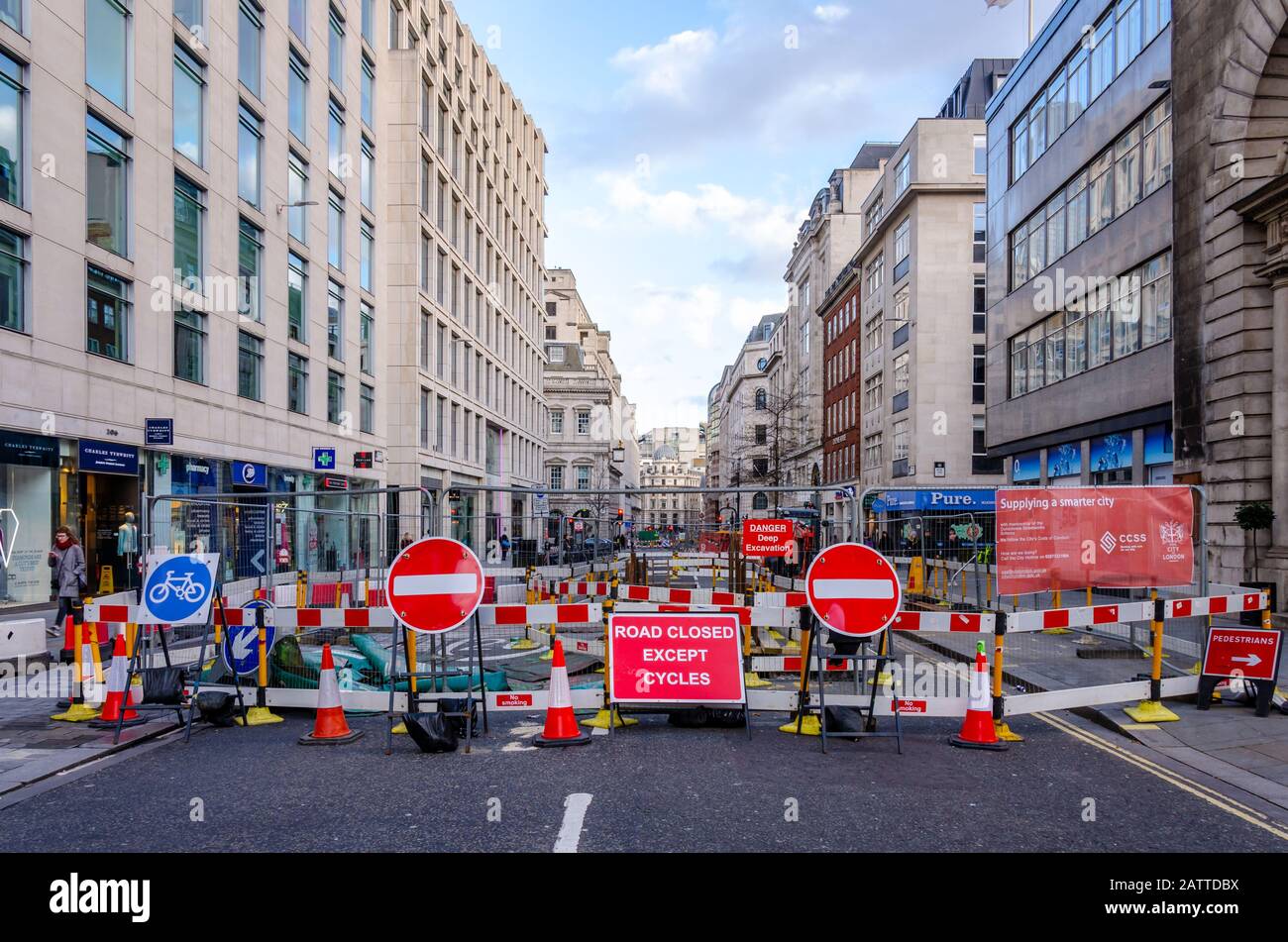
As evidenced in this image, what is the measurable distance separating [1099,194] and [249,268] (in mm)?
23892

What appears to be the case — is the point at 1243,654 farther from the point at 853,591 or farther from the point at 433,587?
the point at 433,587

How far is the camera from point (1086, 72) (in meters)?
25.3

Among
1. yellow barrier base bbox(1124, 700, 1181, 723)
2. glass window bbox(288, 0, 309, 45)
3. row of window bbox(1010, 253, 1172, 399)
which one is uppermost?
glass window bbox(288, 0, 309, 45)

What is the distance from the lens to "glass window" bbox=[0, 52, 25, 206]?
16.5m

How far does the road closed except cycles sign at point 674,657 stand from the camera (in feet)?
26.0

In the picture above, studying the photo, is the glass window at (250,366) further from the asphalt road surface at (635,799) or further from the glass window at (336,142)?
the asphalt road surface at (635,799)

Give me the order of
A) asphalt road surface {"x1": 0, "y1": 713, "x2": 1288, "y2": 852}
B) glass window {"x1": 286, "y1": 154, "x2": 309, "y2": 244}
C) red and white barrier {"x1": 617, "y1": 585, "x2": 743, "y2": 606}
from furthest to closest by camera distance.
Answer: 1. glass window {"x1": 286, "y1": 154, "x2": 309, "y2": 244}
2. red and white barrier {"x1": 617, "y1": 585, "x2": 743, "y2": 606}
3. asphalt road surface {"x1": 0, "y1": 713, "x2": 1288, "y2": 852}

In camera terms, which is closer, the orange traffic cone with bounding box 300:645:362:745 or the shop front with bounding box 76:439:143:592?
the orange traffic cone with bounding box 300:645:362:745

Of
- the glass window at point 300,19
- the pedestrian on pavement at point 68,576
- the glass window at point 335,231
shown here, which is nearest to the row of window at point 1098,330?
the pedestrian on pavement at point 68,576

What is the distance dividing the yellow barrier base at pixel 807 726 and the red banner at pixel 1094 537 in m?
2.90

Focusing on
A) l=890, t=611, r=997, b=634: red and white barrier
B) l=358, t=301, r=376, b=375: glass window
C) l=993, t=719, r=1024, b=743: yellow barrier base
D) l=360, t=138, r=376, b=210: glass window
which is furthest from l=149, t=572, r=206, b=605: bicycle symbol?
l=360, t=138, r=376, b=210: glass window

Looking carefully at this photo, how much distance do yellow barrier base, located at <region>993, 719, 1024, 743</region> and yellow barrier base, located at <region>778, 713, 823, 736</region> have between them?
4.86ft

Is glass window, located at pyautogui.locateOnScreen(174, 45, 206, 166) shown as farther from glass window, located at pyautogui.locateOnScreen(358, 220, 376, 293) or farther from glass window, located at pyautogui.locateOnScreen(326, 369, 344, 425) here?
glass window, located at pyautogui.locateOnScreen(358, 220, 376, 293)
